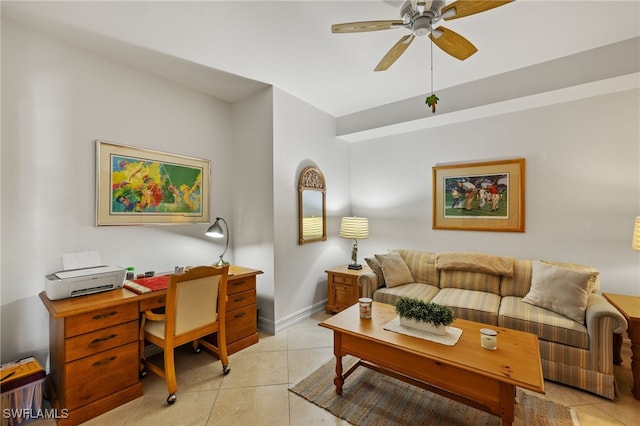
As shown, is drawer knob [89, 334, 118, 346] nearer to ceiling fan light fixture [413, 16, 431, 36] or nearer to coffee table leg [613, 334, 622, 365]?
ceiling fan light fixture [413, 16, 431, 36]

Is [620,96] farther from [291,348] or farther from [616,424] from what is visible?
[291,348]

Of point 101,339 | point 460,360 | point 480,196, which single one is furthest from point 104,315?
point 480,196

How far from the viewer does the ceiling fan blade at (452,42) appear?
1.71 metres

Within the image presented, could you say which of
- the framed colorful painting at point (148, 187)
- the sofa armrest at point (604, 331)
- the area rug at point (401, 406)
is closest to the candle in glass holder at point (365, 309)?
the area rug at point (401, 406)

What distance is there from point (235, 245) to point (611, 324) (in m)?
3.51

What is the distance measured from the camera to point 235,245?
3.40m

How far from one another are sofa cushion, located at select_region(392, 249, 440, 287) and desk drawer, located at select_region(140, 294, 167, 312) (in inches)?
107

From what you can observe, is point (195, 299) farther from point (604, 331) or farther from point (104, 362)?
point (604, 331)

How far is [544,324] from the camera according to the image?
2172 millimetres

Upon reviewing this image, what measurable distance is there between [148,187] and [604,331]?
3.99m

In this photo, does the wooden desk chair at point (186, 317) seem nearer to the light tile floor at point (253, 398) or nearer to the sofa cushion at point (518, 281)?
the light tile floor at point (253, 398)

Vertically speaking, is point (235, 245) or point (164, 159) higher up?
point (164, 159)

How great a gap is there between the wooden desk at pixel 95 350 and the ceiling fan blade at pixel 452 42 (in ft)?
8.91

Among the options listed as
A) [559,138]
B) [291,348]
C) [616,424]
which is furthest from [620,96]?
[291,348]
